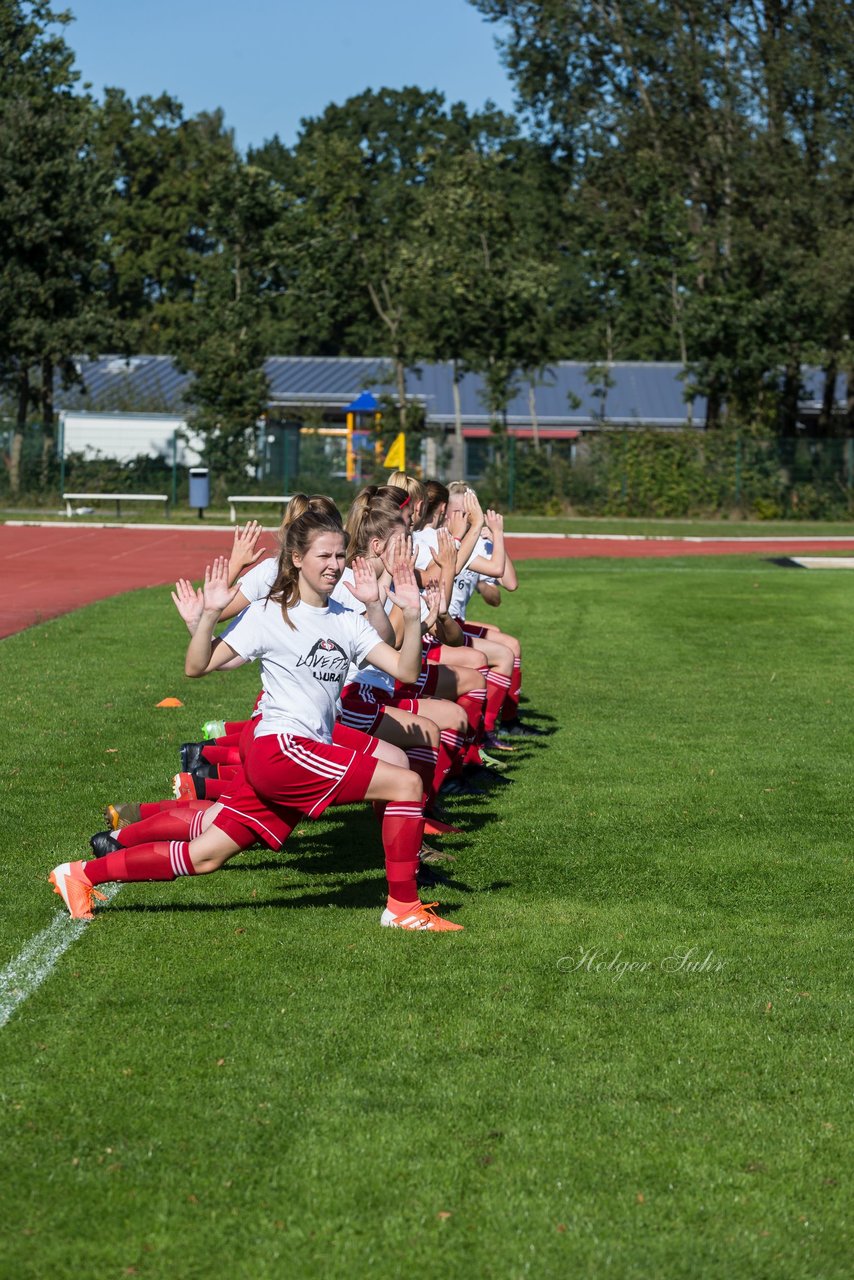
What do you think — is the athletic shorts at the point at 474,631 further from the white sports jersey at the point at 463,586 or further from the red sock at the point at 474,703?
the red sock at the point at 474,703

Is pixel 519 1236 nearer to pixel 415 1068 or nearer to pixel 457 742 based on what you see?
pixel 415 1068

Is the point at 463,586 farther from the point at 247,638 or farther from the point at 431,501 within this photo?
the point at 247,638

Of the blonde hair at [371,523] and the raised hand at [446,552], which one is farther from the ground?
the blonde hair at [371,523]

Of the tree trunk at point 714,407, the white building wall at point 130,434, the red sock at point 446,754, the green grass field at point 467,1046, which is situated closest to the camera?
the green grass field at point 467,1046

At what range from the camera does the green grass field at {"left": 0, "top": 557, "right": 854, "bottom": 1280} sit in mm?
3951

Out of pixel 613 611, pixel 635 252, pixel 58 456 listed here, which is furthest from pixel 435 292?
pixel 613 611

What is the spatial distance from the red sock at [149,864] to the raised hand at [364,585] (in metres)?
1.28

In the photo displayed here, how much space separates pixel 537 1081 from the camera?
4.91 metres

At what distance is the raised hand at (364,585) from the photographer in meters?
6.75

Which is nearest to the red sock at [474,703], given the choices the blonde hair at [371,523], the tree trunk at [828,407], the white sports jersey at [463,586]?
the white sports jersey at [463,586]

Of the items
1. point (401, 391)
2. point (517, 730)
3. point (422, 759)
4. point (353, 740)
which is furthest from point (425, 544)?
point (401, 391)

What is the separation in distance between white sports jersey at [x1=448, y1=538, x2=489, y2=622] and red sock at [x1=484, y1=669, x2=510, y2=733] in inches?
18.2

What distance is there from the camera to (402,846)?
658 cm

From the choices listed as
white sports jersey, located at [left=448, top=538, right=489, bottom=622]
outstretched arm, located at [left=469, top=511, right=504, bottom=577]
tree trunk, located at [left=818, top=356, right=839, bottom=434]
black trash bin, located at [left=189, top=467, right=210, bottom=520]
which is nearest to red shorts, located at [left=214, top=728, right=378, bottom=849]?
white sports jersey, located at [left=448, top=538, right=489, bottom=622]
